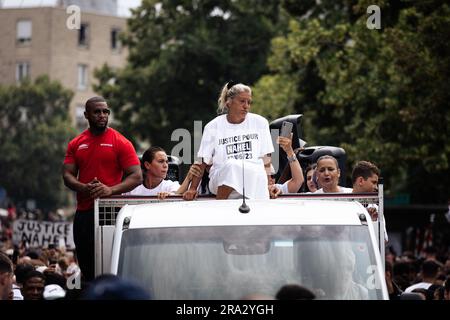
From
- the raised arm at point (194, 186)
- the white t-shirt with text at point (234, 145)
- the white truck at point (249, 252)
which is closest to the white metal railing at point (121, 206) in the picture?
the raised arm at point (194, 186)

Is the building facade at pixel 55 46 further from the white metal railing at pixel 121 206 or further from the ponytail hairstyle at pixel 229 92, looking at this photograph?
the white metal railing at pixel 121 206

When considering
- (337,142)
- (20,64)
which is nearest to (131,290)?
(337,142)

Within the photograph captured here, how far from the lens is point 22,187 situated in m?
81.4

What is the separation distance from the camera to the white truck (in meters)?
7.68

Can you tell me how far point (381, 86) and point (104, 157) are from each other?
21055mm

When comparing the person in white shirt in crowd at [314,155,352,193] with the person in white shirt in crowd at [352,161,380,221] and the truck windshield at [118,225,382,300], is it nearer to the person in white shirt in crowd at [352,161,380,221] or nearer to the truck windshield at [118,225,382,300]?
the person in white shirt in crowd at [352,161,380,221]

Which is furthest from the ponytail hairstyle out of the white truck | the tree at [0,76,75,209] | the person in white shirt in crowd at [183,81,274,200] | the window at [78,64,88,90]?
the window at [78,64,88,90]

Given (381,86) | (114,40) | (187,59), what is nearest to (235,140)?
(381,86)

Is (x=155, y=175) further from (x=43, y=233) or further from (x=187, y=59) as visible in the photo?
(x=187, y=59)

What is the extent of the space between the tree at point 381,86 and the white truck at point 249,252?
1716 cm

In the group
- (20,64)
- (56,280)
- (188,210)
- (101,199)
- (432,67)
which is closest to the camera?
(188,210)

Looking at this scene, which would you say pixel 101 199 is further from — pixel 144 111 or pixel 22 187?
pixel 22 187

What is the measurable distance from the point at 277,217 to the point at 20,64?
8969 centimetres

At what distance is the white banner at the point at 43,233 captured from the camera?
24625mm
